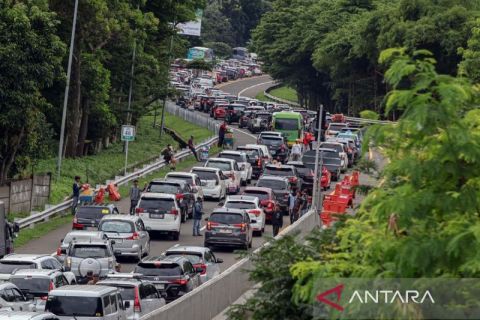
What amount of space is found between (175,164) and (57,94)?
6.09 meters

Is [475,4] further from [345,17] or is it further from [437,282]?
[437,282]

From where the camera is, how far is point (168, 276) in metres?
32.5

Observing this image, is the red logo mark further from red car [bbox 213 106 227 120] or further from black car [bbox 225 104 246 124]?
red car [bbox 213 106 227 120]

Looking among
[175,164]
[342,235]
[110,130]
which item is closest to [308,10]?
[110,130]

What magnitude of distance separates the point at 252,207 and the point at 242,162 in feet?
49.0

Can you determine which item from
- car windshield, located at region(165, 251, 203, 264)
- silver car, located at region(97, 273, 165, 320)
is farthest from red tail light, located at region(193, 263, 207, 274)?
silver car, located at region(97, 273, 165, 320)

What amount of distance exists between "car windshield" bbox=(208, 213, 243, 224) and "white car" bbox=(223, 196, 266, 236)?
3.11m

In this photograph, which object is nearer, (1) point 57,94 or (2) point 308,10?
(1) point 57,94

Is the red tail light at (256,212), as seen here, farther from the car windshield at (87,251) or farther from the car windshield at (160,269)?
the car windshield at (160,269)

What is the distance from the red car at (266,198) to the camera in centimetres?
4903

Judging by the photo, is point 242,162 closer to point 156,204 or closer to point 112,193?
point 112,193

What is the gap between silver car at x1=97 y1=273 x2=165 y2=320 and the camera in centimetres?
2858

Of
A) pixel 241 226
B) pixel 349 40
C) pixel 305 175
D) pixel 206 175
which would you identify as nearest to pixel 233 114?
pixel 349 40

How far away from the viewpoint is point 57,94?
2601 inches
